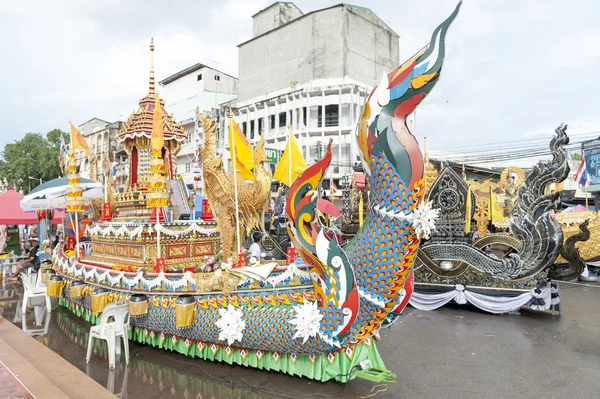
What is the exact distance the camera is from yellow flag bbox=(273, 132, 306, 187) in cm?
892

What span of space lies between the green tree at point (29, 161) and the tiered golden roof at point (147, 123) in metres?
27.1

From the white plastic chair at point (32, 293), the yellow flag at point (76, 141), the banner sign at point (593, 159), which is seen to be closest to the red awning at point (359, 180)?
the banner sign at point (593, 159)

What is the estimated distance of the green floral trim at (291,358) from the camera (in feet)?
14.0

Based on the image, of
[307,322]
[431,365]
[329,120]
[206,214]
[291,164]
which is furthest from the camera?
[329,120]

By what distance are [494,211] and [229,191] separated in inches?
490

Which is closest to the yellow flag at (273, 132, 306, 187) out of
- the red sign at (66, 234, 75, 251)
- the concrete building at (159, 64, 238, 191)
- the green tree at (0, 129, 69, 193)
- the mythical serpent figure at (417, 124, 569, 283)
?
the mythical serpent figure at (417, 124, 569, 283)

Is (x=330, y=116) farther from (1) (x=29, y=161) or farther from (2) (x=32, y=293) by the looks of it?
(1) (x=29, y=161)

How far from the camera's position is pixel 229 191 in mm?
6602

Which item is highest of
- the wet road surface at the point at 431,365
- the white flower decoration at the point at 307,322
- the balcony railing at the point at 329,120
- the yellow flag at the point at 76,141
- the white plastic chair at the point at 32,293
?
the balcony railing at the point at 329,120

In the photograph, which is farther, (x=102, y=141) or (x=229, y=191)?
(x=102, y=141)

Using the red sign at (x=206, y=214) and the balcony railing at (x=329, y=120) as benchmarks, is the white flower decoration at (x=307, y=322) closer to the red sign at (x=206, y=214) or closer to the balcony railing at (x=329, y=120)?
the red sign at (x=206, y=214)

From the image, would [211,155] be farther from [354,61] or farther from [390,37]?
[390,37]

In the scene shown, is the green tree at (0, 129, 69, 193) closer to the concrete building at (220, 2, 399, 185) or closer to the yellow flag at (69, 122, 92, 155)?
the concrete building at (220, 2, 399, 185)

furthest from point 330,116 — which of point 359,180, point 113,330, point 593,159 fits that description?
point 113,330
